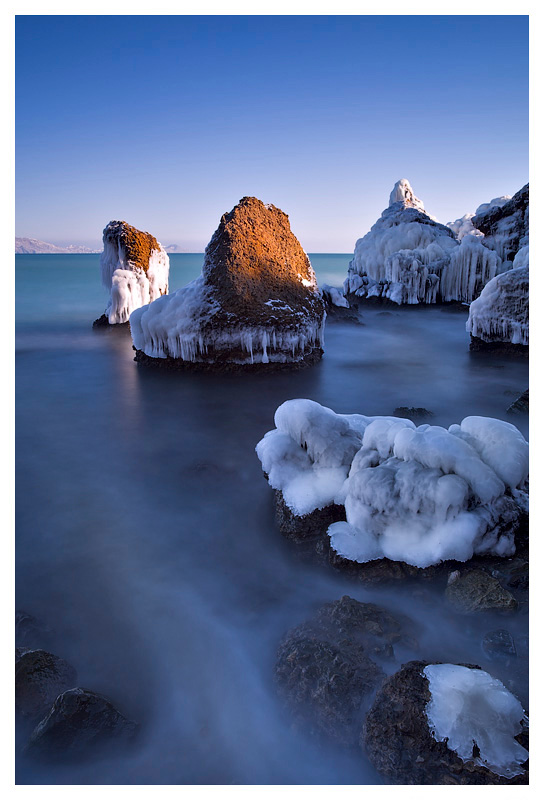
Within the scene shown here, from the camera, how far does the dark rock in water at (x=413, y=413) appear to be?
6845 mm

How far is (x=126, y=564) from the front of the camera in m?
3.68

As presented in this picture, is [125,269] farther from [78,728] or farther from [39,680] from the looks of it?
[78,728]

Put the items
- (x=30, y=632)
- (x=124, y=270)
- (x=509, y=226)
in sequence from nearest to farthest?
1. (x=30, y=632)
2. (x=124, y=270)
3. (x=509, y=226)

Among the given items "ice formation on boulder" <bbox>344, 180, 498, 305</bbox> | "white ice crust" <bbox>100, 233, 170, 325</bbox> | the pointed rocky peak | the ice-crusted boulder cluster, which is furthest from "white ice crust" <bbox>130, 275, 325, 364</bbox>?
the pointed rocky peak

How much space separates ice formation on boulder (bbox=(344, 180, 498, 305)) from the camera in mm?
18031

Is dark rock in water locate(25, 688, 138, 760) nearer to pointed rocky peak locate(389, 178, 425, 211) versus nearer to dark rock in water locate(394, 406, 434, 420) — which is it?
dark rock in water locate(394, 406, 434, 420)

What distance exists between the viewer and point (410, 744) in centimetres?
213

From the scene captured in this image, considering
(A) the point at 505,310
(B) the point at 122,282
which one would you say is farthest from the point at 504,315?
(B) the point at 122,282

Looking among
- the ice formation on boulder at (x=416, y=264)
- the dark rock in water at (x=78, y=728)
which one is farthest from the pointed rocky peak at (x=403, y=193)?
the dark rock in water at (x=78, y=728)

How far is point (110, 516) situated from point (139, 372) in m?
5.52

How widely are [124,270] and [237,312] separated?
7215 mm

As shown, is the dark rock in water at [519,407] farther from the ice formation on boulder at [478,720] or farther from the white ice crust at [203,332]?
the ice formation on boulder at [478,720]

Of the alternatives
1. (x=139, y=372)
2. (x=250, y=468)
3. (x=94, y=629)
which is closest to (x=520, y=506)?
(x=250, y=468)

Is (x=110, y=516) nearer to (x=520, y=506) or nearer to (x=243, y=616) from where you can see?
(x=243, y=616)
